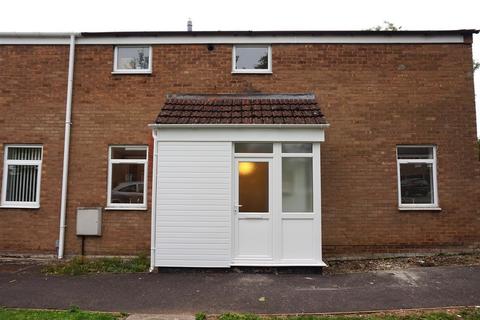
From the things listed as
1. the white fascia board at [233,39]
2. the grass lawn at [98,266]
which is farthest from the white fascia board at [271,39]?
the grass lawn at [98,266]

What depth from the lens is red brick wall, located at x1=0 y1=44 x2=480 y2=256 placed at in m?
8.89

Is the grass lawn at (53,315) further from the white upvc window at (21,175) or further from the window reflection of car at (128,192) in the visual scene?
the white upvc window at (21,175)

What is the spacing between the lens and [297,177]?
25.5 ft

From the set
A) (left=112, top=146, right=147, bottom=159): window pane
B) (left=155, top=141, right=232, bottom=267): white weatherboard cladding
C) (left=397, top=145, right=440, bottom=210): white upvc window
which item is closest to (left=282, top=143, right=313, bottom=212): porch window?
(left=155, top=141, right=232, bottom=267): white weatherboard cladding

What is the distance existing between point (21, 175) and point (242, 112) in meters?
6.02

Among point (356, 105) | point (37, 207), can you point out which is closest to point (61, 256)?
point (37, 207)

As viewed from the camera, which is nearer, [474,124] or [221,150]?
[221,150]

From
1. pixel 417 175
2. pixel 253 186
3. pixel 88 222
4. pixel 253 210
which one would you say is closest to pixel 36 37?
pixel 88 222

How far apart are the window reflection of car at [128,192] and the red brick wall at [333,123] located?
0.32 metres

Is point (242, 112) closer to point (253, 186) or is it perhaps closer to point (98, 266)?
point (253, 186)

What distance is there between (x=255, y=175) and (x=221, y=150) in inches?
35.6

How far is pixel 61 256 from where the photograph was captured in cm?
893

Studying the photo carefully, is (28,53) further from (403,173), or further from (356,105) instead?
(403,173)

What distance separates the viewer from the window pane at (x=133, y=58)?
31.7ft
